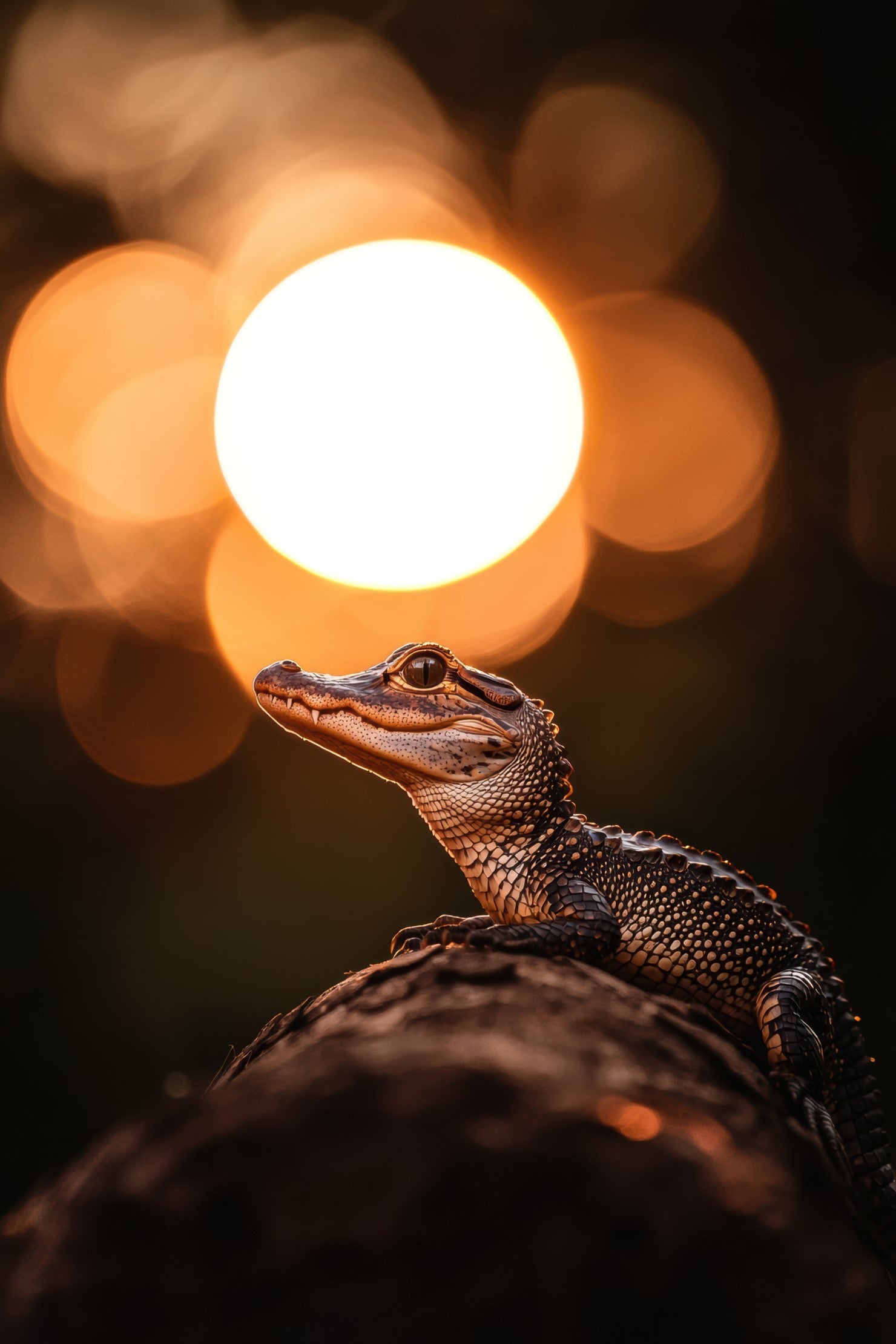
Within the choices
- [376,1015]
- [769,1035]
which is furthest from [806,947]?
[376,1015]

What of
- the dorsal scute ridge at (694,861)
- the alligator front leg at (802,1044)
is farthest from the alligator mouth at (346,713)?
the alligator front leg at (802,1044)

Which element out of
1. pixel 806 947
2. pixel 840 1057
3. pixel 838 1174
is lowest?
pixel 840 1057

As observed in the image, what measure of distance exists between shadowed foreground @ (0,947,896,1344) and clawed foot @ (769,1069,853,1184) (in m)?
0.15

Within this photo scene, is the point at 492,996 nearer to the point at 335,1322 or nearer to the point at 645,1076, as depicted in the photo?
the point at 645,1076

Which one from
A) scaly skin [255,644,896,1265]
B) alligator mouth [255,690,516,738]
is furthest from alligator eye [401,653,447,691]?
alligator mouth [255,690,516,738]

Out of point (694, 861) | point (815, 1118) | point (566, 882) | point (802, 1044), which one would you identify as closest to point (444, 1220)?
point (815, 1118)

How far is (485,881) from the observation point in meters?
2.48

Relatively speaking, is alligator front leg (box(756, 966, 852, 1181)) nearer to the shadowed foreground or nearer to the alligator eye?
the shadowed foreground

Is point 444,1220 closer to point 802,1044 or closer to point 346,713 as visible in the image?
point 802,1044

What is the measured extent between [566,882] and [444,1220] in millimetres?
1170

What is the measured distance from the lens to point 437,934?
206 cm

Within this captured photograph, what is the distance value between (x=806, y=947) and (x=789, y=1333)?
129 centimetres

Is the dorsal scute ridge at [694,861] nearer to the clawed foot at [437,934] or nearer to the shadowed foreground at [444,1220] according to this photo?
the clawed foot at [437,934]

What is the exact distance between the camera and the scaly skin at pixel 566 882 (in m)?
2.07
